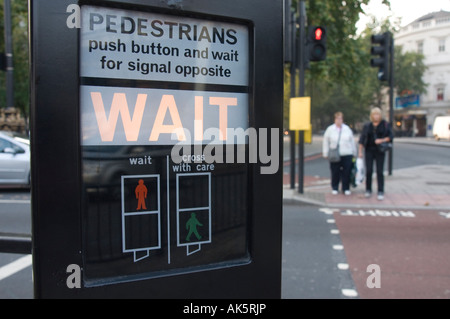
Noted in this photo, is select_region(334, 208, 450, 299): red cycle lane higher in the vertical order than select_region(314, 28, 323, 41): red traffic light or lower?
lower

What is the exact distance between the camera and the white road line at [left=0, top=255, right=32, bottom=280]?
4105 millimetres

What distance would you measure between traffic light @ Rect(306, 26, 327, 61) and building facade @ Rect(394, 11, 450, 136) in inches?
1679

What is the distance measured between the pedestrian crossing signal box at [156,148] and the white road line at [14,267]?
3.42 metres

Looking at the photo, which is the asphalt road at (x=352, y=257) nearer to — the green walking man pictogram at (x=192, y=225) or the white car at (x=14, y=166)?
the green walking man pictogram at (x=192, y=225)

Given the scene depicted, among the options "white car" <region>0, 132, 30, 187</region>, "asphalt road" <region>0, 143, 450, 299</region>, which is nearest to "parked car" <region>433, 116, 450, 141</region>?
"asphalt road" <region>0, 143, 450, 299</region>

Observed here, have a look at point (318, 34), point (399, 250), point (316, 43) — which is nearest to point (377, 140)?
point (316, 43)

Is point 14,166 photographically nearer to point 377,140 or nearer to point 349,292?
point 377,140

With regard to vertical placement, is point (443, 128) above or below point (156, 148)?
above

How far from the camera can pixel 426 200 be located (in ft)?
26.7

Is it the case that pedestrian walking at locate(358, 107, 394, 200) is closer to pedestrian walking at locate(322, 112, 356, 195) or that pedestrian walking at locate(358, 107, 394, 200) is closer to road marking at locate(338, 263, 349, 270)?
pedestrian walking at locate(322, 112, 356, 195)

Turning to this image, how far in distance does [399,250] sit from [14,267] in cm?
431

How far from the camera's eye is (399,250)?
4.83 metres

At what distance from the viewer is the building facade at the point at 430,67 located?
48500mm

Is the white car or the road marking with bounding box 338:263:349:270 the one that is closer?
the road marking with bounding box 338:263:349:270
